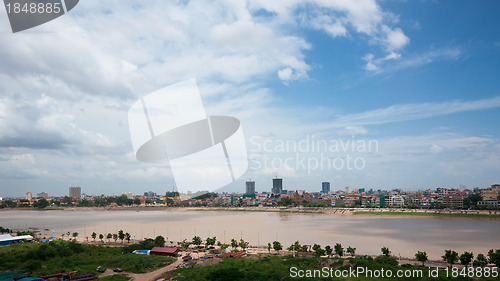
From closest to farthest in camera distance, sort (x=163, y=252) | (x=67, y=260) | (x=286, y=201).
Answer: (x=67, y=260) < (x=163, y=252) < (x=286, y=201)

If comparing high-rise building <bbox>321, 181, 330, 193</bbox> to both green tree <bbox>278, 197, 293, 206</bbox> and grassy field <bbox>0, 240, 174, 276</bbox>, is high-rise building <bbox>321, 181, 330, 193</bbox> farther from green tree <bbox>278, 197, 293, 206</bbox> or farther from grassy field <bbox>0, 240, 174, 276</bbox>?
grassy field <bbox>0, 240, 174, 276</bbox>

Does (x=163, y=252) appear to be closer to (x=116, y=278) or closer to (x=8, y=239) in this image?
(x=116, y=278)

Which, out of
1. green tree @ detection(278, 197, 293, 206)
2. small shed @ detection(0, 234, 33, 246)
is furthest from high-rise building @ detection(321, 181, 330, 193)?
small shed @ detection(0, 234, 33, 246)

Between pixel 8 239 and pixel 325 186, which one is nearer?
pixel 8 239

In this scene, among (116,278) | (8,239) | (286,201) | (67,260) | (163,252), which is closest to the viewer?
(116,278)

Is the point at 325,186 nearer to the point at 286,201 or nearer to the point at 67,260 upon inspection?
the point at 286,201

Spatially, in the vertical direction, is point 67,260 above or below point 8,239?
above

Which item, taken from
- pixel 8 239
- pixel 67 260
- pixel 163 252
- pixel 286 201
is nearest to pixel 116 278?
pixel 67 260

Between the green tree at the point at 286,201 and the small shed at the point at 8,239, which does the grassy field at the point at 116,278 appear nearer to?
the small shed at the point at 8,239

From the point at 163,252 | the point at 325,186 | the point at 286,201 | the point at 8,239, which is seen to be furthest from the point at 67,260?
the point at 325,186

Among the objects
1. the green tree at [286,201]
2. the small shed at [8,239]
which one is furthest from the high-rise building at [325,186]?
the small shed at [8,239]

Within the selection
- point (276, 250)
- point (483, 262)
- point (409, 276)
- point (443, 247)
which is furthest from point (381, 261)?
point (443, 247)
